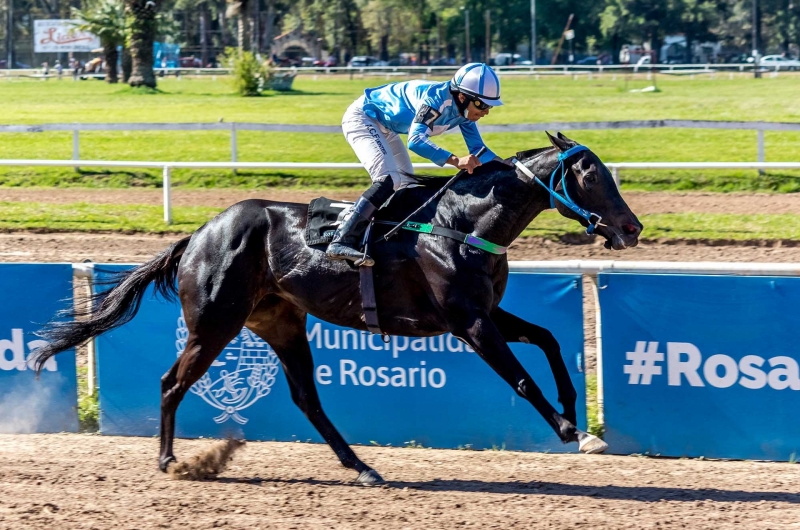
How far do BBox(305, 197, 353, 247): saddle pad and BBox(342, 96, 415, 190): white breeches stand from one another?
0.83 ft

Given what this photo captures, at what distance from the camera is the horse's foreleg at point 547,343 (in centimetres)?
507

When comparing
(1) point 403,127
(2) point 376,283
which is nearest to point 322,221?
(2) point 376,283

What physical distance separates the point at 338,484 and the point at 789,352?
249 centimetres

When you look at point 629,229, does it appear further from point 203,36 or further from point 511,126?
point 203,36

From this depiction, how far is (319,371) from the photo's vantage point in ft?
20.3

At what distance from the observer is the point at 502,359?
15.9 feet

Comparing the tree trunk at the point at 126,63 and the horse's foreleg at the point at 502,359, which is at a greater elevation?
the tree trunk at the point at 126,63

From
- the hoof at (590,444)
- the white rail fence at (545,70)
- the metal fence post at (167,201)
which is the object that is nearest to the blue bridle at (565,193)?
the hoof at (590,444)

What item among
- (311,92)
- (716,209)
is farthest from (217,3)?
(716,209)

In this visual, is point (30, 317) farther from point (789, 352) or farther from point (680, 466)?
point (789, 352)

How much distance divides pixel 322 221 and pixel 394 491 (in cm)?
145

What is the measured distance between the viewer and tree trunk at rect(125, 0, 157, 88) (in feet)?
94.7

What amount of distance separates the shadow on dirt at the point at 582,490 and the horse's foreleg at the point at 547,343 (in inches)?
15.1

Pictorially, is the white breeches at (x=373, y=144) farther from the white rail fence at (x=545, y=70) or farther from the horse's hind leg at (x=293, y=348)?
the white rail fence at (x=545, y=70)
